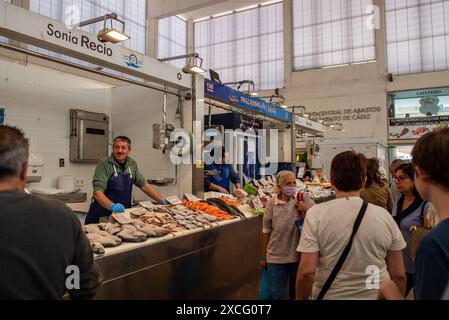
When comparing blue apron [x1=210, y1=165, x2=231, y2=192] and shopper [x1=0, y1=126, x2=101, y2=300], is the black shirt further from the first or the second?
blue apron [x1=210, y1=165, x2=231, y2=192]

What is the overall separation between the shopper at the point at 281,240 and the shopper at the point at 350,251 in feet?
3.53

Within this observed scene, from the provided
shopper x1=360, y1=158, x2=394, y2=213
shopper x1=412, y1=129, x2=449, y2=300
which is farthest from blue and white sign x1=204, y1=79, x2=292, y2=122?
shopper x1=412, y1=129, x2=449, y2=300

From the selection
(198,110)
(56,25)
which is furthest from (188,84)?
(56,25)

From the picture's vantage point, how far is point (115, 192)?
3904 millimetres

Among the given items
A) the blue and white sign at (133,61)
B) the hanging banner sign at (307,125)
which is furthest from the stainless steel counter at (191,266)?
the hanging banner sign at (307,125)

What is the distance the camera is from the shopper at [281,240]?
2996mm

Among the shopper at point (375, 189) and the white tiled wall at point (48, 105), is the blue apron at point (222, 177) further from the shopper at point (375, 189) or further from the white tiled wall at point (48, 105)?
the shopper at point (375, 189)

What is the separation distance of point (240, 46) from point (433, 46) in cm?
658

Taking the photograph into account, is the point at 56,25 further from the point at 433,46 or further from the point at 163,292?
the point at 433,46

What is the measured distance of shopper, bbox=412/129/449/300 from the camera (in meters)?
0.93

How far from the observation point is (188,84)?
16.2 feet

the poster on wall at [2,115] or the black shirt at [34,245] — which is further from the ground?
the poster on wall at [2,115]

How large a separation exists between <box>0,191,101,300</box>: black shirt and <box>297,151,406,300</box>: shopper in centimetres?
111

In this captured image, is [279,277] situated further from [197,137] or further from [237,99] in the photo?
[237,99]
